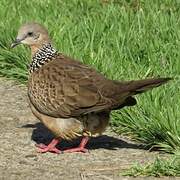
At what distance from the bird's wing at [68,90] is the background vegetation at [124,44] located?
0.63 metres

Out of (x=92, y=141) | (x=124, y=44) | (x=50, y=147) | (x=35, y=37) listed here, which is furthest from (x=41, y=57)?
(x=124, y=44)

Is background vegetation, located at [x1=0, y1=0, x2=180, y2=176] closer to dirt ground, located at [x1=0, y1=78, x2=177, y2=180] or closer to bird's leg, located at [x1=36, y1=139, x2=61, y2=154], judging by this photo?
dirt ground, located at [x1=0, y1=78, x2=177, y2=180]

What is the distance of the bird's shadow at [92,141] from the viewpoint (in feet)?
22.8

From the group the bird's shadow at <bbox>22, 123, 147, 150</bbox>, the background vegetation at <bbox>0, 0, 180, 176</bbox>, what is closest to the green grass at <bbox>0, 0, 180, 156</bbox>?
the background vegetation at <bbox>0, 0, 180, 176</bbox>

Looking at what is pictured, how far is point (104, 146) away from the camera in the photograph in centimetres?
698

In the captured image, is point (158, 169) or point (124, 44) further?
point (124, 44)

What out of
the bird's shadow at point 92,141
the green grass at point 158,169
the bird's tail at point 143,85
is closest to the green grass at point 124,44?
the bird's shadow at point 92,141

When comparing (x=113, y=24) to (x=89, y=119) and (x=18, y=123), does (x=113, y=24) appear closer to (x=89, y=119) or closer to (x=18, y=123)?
(x=18, y=123)

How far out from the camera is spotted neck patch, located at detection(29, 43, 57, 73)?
6.96 metres

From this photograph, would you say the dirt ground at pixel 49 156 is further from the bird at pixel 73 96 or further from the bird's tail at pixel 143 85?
the bird's tail at pixel 143 85

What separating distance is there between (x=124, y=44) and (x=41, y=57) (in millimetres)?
2069

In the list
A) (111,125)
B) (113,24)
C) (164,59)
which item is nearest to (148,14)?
(113,24)

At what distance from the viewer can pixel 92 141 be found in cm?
721

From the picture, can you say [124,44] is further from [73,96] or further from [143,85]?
[143,85]
